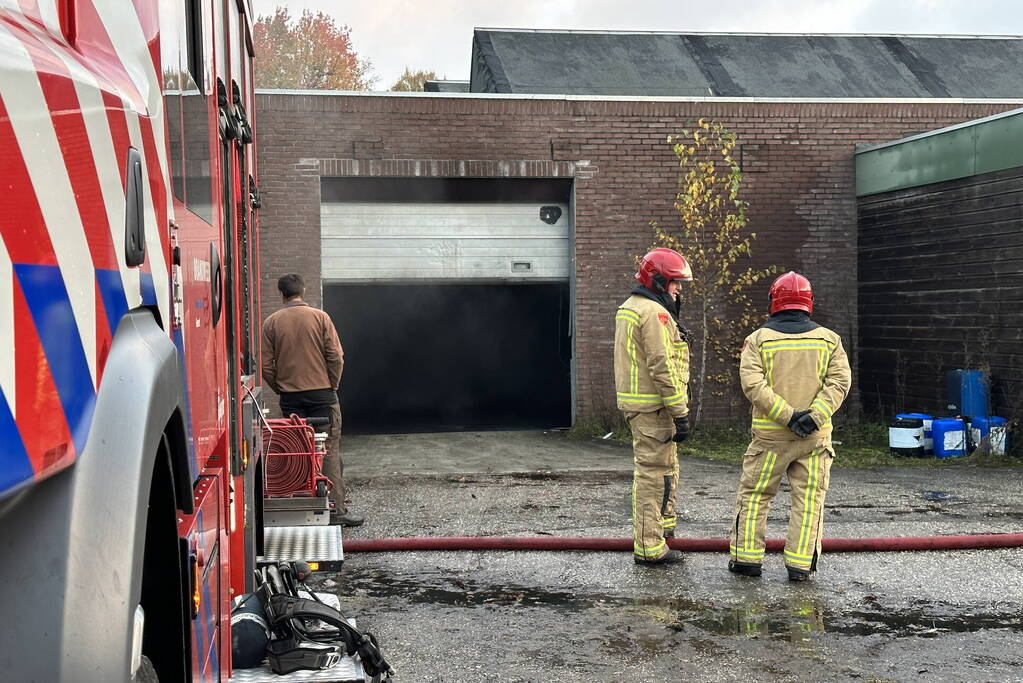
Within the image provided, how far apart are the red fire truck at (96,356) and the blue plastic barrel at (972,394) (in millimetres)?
12500

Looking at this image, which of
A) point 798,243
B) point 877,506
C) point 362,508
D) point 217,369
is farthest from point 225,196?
point 798,243

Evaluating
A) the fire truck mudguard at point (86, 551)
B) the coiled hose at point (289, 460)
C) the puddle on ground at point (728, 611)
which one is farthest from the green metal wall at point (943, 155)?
the fire truck mudguard at point (86, 551)

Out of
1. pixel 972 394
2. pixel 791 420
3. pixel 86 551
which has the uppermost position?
pixel 86 551

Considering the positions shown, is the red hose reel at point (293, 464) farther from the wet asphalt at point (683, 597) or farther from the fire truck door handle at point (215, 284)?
the fire truck door handle at point (215, 284)

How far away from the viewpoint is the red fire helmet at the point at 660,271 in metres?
7.32

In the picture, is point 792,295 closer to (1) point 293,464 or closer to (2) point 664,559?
(2) point 664,559

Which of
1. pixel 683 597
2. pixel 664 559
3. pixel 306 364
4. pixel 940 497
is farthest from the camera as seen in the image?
pixel 940 497

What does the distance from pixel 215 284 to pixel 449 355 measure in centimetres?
1892

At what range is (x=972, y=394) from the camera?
13.3 meters

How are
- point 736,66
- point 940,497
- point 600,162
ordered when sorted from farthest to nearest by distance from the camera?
point 736,66 < point 600,162 < point 940,497

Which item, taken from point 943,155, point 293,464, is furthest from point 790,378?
point 943,155

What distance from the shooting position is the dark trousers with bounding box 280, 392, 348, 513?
8.72 metres

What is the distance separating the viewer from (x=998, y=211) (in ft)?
43.3

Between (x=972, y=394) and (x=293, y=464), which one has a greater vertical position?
(x=293, y=464)
